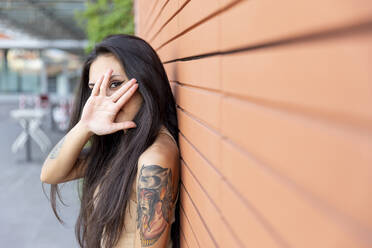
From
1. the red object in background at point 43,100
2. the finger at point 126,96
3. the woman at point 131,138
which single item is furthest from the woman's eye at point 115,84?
the red object in background at point 43,100

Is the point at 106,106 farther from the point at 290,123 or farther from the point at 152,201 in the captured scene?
the point at 290,123

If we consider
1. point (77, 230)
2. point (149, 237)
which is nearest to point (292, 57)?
point (149, 237)

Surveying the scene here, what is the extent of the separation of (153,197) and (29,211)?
495 cm

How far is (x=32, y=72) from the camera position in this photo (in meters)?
Result: 34.1

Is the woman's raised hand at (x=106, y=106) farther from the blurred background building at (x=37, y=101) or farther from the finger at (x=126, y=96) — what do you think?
the blurred background building at (x=37, y=101)

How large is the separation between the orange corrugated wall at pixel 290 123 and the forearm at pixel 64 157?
1.13 metres

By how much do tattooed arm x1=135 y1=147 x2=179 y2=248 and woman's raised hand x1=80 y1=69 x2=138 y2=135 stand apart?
29 centimetres

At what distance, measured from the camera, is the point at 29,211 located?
586 centimetres

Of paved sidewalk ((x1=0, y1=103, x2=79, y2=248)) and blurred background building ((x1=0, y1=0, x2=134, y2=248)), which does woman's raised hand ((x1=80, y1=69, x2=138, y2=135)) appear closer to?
blurred background building ((x1=0, y1=0, x2=134, y2=248))

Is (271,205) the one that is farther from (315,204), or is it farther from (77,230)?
(77,230)

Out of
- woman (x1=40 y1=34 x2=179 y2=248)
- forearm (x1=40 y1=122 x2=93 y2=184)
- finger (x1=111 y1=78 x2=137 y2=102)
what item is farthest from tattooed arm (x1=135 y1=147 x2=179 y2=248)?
forearm (x1=40 y1=122 x2=93 y2=184)

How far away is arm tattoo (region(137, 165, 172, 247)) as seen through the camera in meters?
1.62

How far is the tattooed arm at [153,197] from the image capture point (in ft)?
5.32

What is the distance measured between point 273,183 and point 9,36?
31.3 metres
